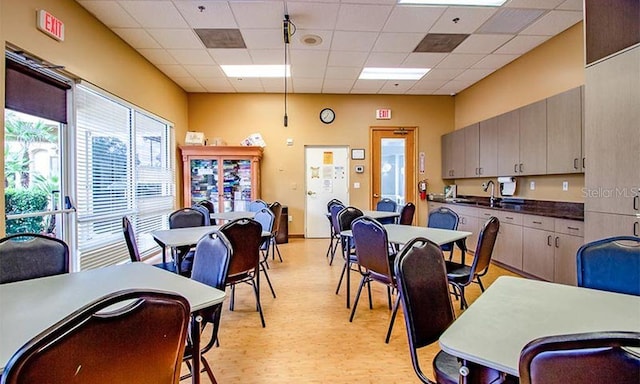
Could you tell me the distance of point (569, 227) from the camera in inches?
133

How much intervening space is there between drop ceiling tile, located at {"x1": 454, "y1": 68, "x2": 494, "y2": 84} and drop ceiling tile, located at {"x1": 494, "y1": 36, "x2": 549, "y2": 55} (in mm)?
747

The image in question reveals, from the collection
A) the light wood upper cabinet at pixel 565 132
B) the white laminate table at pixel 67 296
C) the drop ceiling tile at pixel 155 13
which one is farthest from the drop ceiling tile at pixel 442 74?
the white laminate table at pixel 67 296

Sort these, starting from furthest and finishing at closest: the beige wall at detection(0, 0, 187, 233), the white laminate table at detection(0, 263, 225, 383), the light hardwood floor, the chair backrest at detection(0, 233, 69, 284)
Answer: the beige wall at detection(0, 0, 187, 233)
the light hardwood floor
the chair backrest at detection(0, 233, 69, 284)
the white laminate table at detection(0, 263, 225, 383)

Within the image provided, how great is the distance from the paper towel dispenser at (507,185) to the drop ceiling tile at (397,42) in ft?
8.14

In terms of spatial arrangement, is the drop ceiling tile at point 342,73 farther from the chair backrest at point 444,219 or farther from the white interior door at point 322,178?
the chair backrest at point 444,219

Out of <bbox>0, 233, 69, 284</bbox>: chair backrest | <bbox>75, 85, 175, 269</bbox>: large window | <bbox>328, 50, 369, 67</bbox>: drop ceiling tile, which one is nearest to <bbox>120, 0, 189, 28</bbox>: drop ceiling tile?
<bbox>75, 85, 175, 269</bbox>: large window

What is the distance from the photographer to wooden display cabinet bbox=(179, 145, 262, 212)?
6094 mm

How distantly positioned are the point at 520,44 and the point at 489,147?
1.56 meters

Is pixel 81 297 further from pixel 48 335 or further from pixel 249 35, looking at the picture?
pixel 249 35

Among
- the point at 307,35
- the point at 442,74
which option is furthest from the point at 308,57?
the point at 442,74

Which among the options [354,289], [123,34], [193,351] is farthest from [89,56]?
[354,289]

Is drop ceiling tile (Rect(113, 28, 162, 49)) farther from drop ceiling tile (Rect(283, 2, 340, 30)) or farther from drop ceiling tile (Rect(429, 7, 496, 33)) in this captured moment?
drop ceiling tile (Rect(429, 7, 496, 33))

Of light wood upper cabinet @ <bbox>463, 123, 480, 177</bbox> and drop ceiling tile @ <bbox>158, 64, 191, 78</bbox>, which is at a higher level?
drop ceiling tile @ <bbox>158, 64, 191, 78</bbox>

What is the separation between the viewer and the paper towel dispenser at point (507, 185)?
16.4 feet
